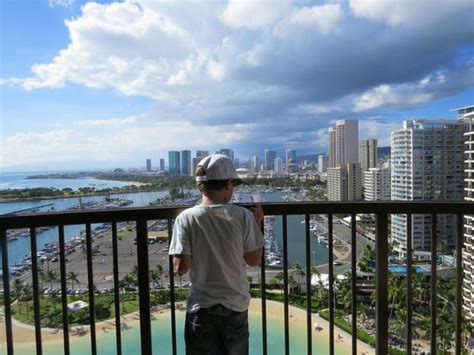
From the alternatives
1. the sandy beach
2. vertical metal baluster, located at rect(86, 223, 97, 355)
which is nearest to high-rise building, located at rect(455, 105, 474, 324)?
the sandy beach

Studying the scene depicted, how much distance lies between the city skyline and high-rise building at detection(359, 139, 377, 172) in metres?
0.39

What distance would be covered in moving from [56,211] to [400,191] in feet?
14.5

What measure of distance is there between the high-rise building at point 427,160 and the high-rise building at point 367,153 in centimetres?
31

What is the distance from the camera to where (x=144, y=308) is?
5.97 ft

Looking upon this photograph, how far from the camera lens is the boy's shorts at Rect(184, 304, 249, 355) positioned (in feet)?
4.24

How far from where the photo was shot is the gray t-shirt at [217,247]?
4.12 ft

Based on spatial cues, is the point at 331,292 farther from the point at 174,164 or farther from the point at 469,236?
the point at 174,164

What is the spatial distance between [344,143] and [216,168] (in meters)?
4.78

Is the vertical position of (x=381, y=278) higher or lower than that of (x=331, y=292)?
higher

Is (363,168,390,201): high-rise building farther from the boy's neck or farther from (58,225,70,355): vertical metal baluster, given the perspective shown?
(58,225,70,355): vertical metal baluster

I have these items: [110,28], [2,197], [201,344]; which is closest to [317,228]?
[201,344]

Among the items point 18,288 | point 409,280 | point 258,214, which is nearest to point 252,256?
point 258,214

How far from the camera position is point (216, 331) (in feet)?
4.28

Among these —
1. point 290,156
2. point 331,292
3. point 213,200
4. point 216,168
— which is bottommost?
point 331,292
